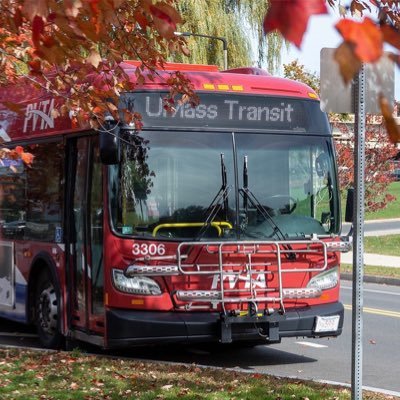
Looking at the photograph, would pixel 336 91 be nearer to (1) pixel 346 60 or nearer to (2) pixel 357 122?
(2) pixel 357 122

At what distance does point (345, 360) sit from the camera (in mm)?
10727

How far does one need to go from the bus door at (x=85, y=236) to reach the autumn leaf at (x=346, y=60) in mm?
7603

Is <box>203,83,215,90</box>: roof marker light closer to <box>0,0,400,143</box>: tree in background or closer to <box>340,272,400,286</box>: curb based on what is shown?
<box>0,0,400,143</box>: tree in background

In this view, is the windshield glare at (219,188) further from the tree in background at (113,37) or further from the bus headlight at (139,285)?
the tree in background at (113,37)

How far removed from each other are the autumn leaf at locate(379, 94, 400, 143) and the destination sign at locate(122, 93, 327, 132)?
7103 millimetres

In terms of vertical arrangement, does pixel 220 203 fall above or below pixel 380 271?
above

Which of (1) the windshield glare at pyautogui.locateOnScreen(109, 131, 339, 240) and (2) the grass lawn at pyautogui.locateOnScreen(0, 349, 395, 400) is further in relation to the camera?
(1) the windshield glare at pyautogui.locateOnScreen(109, 131, 339, 240)

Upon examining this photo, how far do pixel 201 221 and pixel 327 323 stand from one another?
174 centimetres

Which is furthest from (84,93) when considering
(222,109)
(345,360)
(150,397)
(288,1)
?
Result: (288,1)

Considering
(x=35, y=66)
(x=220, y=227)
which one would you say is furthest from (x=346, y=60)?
(x=220, y=227)

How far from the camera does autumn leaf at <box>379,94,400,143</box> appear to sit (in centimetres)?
243

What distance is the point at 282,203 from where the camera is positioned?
398 inches

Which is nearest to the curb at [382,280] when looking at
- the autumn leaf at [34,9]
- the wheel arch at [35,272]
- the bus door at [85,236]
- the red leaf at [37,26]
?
→ the wheel arch at [35,272]

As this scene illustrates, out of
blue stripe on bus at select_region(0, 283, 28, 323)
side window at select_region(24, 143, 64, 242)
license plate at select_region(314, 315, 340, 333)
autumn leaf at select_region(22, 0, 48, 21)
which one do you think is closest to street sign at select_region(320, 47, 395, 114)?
autumn leaf at select_region(22, 0, 48, 21)
